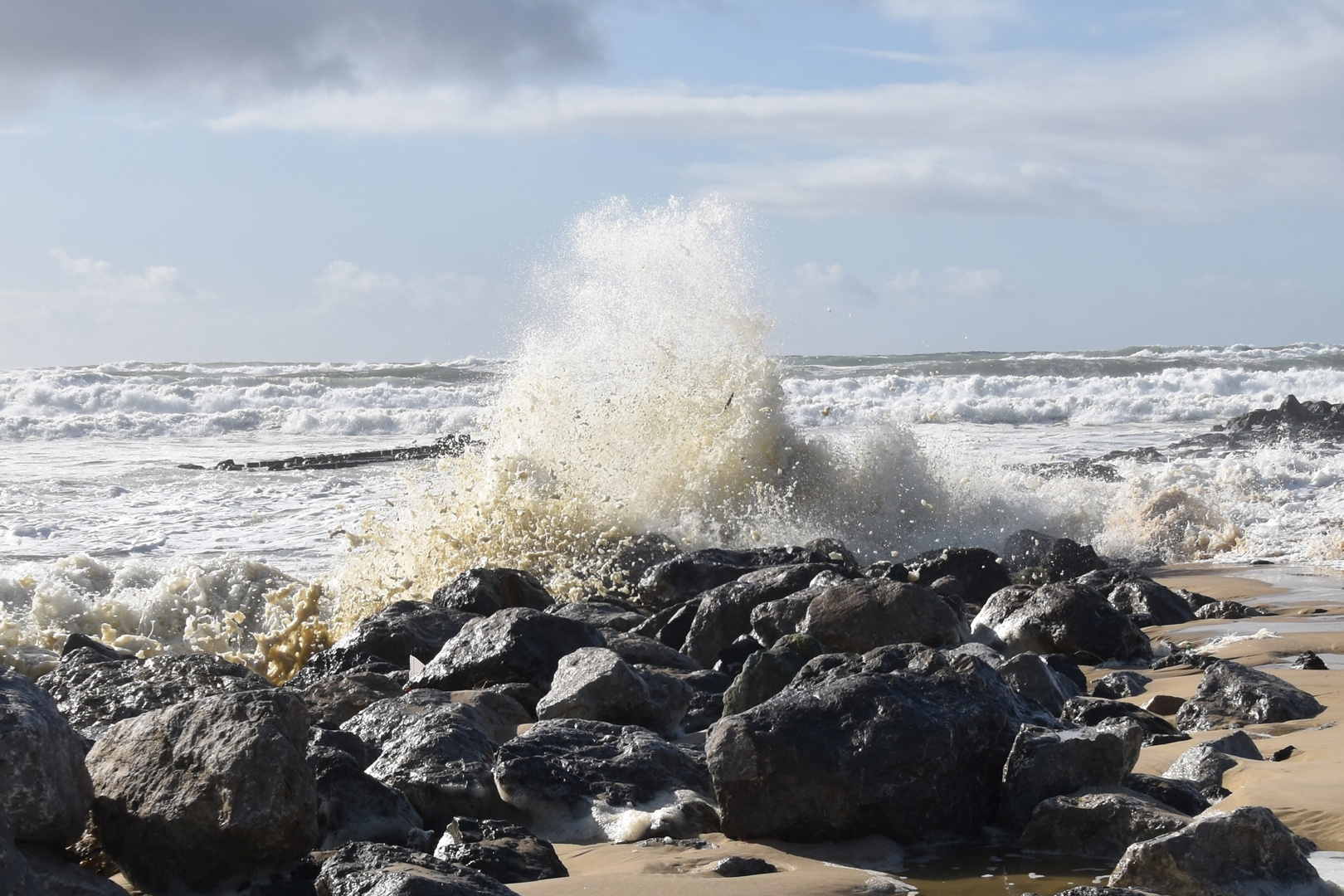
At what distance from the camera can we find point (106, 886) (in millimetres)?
2918

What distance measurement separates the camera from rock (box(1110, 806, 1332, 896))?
287 centimetres

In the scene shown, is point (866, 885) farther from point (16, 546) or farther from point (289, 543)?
point (16, 546)

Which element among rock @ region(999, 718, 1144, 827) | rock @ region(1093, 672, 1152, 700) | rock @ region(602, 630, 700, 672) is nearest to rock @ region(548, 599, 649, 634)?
rock @ region(602, 630, 700, 672)

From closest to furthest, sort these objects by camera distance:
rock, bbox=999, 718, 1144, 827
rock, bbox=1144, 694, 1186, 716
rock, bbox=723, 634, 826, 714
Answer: rock, bbox=999, 718, 1144, 827
rock, bbox=723, 634, 826, 714
rock, bbox=1144, 694, 1186, 716

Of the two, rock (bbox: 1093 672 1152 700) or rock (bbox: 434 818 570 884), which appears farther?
rock (bbox: 1093 672 1152 700)

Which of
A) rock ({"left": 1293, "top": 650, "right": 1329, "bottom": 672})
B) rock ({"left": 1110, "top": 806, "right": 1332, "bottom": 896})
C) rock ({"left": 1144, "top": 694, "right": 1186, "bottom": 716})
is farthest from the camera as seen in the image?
rock ({"left": 1293, "top": 650, "right": 1329, "bottom": 672})

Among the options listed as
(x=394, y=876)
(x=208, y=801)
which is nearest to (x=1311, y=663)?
(x=394, y=876)

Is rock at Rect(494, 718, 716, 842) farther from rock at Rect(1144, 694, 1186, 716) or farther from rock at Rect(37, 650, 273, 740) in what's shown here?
rock at Rect(1144, 694, 1186, 716)

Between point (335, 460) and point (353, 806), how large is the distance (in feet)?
48.6

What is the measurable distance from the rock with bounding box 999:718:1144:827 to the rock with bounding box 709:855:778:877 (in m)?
0.77

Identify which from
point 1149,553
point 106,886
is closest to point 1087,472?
point 1149,553

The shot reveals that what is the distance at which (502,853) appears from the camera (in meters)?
3.22

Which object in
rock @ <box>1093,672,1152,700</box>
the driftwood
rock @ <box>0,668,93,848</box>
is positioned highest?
rock @ <box>0,668,93,848</box>

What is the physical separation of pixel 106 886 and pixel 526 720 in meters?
2.11
